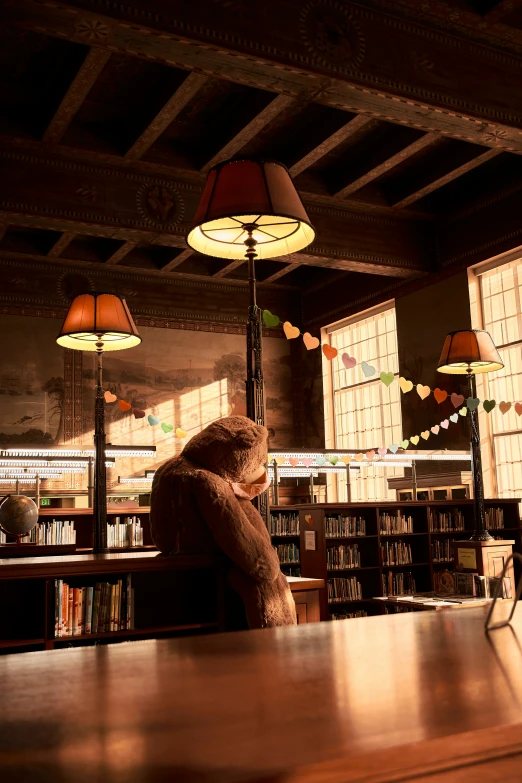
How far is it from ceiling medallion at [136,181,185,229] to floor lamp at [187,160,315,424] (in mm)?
6179

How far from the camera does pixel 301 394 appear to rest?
1451 cm

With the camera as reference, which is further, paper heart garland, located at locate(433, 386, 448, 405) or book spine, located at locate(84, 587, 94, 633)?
paper heart garland, located at locate(433, 386, 448, 405)

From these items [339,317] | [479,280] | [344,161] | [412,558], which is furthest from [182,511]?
[339,317]

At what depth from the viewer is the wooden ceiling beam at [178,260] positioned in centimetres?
1215

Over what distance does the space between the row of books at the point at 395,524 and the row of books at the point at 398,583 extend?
19.0 inches

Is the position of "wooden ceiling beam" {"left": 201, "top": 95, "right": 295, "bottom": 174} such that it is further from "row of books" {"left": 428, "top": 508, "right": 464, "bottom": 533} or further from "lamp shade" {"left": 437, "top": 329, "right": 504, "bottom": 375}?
"row of books" {"left": 428, "top": 508, "right": 464, "bottom": 533}

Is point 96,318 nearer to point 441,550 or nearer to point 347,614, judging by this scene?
point 347,614

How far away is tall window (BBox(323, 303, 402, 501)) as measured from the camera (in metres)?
12.6

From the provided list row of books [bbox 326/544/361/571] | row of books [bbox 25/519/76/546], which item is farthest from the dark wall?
row of books [bbox 25/519/76/546]

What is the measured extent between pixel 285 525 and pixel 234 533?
556cm

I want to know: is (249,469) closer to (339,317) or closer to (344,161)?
(344,161)

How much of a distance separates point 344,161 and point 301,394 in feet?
17.5

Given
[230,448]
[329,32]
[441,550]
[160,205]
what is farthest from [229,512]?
[160,205]

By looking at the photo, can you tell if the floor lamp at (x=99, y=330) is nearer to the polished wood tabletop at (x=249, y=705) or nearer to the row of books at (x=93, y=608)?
the row of books at (x=93, y=608)
